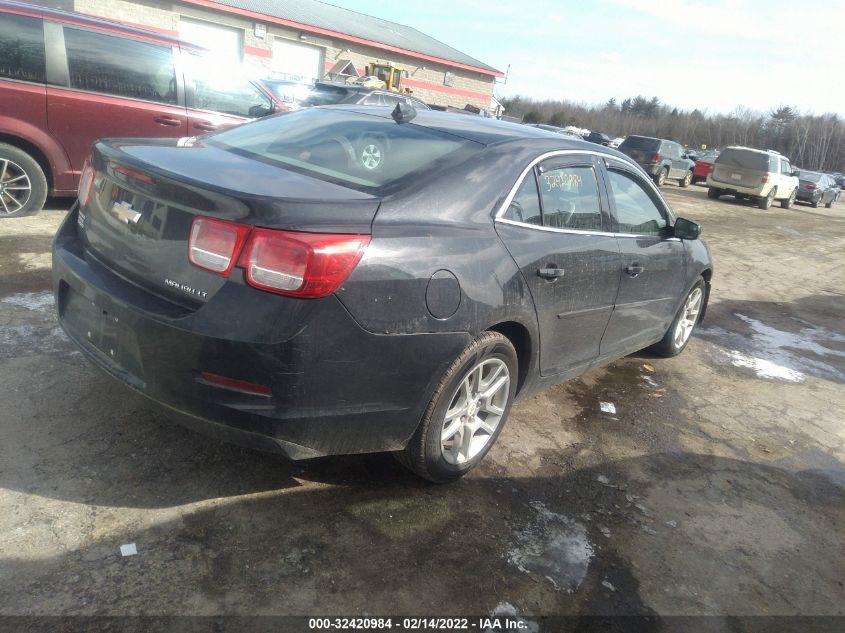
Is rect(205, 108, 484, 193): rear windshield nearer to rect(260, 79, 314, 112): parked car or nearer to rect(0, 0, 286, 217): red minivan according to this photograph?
rect(0, 0, 286, 217): red minivan

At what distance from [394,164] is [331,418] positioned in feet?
3.93

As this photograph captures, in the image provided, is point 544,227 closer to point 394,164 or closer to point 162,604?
point 394,164

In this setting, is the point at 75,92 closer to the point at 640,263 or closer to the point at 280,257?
the point at 280,257

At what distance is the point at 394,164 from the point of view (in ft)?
9.86

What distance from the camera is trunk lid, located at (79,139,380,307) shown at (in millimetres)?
2369

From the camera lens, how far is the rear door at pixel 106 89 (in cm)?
609

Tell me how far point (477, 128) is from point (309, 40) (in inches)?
1239

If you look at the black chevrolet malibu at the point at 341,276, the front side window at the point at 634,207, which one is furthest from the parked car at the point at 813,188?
the black chevrolet malibu at the point at 341,276

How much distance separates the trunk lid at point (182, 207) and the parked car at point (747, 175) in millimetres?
21375

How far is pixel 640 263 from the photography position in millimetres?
4113

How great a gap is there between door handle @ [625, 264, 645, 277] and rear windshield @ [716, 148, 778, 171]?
1959cm

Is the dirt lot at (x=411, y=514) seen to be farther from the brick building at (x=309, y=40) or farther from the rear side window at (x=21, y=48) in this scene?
the brick building at (x=309, y=40)

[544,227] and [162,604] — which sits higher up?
[544,227]

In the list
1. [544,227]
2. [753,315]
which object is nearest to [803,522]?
[544,227]
